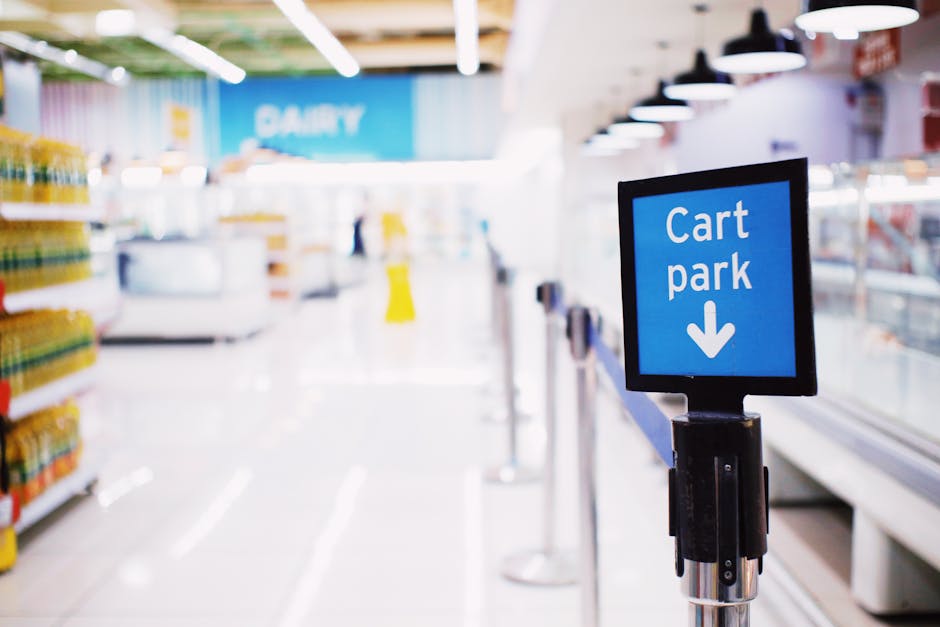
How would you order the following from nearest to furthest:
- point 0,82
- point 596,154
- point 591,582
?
point 591,582, point 0,82, point 596,154

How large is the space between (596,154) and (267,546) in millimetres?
11477

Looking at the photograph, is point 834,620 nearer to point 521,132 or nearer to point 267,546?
point 267,546

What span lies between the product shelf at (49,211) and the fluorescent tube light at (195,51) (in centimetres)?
770

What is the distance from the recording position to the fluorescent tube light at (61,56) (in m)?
13.0

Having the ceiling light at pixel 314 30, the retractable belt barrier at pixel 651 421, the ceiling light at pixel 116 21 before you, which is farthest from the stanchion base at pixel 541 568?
the ceiling light at pixel 116 21

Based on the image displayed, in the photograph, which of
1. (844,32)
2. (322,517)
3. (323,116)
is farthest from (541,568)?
(323,116)

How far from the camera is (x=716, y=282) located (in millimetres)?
1286

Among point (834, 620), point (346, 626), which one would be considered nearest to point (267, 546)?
point (346, 626)

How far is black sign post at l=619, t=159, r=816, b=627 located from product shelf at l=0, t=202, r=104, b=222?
303 cm

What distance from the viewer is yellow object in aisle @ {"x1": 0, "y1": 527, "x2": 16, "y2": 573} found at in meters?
3.43

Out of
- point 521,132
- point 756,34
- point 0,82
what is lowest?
point 0,82

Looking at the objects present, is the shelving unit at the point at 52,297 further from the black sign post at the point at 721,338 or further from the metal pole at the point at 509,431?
the black sign post at the point at 721,338

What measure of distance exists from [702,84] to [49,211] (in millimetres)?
4135

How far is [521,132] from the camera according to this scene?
650 inches
